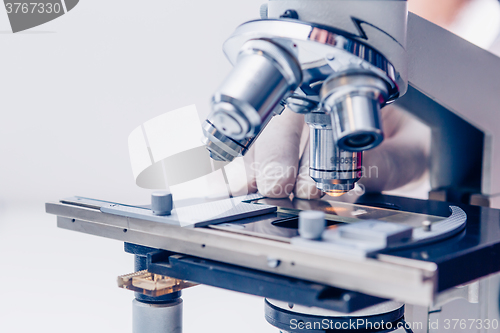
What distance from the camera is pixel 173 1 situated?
198cm

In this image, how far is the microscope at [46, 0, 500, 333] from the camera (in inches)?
19.8

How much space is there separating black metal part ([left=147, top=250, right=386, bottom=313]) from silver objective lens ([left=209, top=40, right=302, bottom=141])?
0.54 ft

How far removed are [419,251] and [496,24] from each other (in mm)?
850

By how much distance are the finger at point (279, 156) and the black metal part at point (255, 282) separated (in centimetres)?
27

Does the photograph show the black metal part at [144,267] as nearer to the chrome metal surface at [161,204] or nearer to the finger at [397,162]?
the chrome metal surface at [161,204]

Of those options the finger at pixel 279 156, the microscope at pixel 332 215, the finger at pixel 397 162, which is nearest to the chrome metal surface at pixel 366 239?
the microscope at pixel 332 215

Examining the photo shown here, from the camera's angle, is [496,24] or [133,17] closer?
[496,24]

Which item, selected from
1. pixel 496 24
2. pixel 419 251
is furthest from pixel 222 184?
pixel 496 24

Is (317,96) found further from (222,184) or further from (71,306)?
(71,306)

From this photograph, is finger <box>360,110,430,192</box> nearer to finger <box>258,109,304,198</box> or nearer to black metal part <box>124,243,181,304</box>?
finger <box>258,109,304,198</box>

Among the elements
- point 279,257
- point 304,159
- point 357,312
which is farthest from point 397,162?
point 279,257

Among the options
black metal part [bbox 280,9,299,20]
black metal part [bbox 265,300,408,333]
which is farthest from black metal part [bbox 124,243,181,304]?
black metal part [bbox 280,9,299,20]

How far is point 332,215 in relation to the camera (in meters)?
0.72

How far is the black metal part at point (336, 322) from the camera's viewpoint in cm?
62
